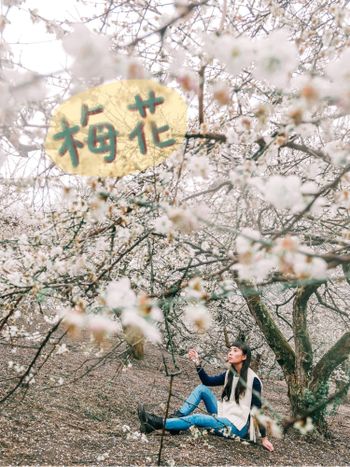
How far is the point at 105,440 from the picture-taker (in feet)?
14.1

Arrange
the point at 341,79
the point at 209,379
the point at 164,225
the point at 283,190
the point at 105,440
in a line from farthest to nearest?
the point at 209,379
the point at 105,440
the point at 164,225
the point at 283,190
the point at 341,79

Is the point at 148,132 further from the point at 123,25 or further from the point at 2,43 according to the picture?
the point at 2,43

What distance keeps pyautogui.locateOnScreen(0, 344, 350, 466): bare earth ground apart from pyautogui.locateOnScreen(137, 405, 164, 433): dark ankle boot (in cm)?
8

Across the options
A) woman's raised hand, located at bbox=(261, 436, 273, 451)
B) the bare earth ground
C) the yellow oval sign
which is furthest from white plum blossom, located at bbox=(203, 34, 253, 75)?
woman's raised hand, located at bbox=(261, 436, 273, 451)

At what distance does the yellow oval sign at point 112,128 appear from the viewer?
8.53ft

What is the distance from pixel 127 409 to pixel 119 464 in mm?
1775

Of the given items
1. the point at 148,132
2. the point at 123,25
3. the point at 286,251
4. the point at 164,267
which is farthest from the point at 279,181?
the point at 164,267

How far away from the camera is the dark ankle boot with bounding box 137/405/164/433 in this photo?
4512 millimetres

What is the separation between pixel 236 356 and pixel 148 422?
1.04m

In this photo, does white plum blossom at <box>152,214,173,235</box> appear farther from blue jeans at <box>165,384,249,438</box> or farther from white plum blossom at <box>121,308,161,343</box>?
blue jeans at <box>165,384,249,438</box>

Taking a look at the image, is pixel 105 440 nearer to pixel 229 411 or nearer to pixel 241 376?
pixel 229 411

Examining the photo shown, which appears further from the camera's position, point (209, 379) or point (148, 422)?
point (209, 379)

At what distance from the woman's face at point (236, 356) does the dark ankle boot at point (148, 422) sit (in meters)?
0.88

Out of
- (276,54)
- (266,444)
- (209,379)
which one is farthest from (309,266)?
(209,379)
